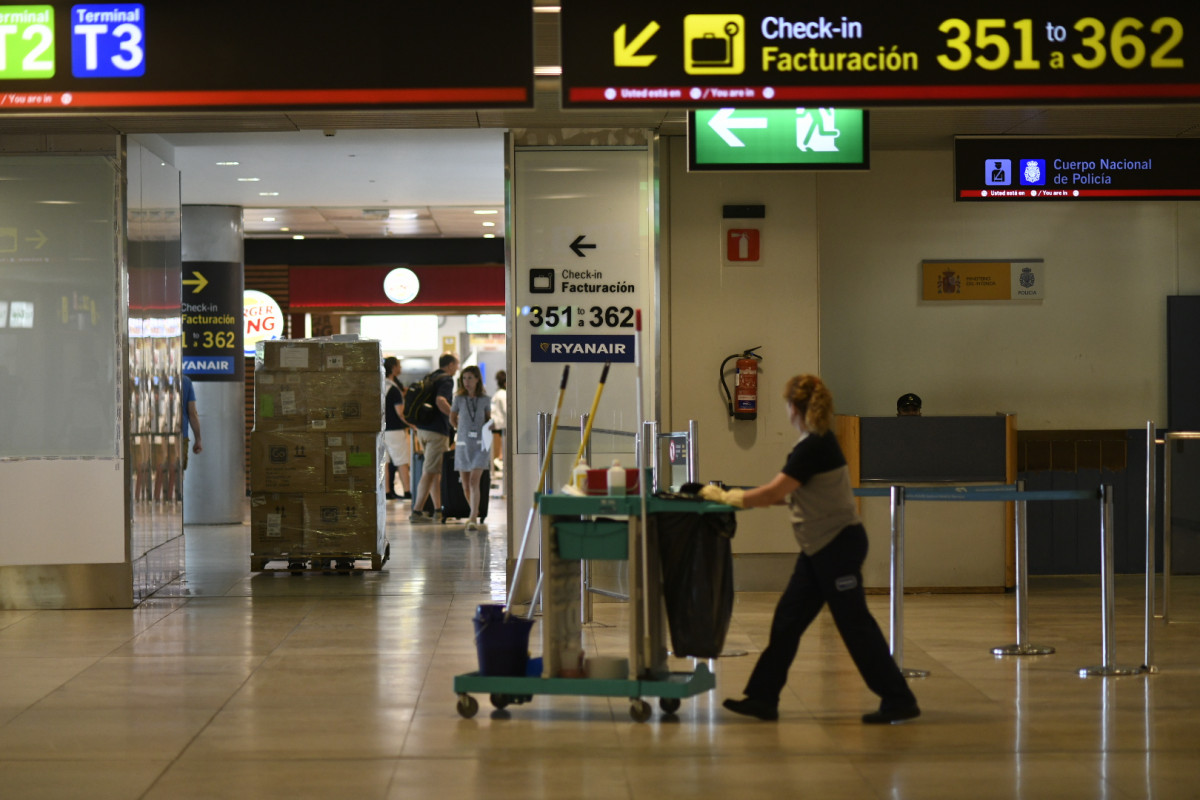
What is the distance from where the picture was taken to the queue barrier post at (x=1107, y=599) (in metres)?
5.62

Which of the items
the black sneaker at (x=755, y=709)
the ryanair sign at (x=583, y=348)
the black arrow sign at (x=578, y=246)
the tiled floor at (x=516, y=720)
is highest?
the black arrow sign at (x=578, y=246)

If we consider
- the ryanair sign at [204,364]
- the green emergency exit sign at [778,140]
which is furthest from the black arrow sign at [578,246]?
the ryanair sign at [204,364]

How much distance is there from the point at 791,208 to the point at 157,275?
416 cm

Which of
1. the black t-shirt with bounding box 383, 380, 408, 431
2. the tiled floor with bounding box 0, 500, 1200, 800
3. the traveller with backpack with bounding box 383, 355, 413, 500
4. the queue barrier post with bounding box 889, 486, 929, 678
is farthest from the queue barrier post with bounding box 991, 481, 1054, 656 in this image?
→ the black t-shirt with bounding box 383, 380, 408, 431

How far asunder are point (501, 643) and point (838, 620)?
4.28 feet

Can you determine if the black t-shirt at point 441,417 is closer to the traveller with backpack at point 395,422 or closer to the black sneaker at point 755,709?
the traveller with backpack at point 395,422

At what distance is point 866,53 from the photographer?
4.20 meters

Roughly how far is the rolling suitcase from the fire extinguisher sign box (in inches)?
199

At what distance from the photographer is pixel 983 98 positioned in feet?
13.8

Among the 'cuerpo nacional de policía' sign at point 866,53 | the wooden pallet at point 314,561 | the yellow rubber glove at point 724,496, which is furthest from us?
the wooden pallet at point 314,561

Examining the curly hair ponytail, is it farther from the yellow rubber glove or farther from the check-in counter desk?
the check-in counter desk

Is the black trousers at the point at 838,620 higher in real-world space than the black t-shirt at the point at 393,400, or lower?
lower

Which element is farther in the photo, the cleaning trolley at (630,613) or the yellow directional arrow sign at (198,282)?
the yellow directional arrow sign at (198,282)

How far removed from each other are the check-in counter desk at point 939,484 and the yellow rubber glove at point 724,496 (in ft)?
10.7
